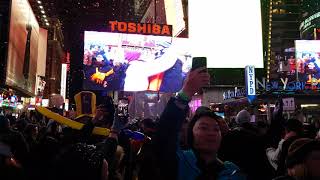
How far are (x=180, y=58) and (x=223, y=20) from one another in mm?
3132

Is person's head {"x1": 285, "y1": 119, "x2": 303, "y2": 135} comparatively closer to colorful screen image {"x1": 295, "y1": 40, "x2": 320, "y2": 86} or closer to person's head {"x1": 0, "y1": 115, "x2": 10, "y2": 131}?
person's head {"x1": 0, "y1": 115, "x2": 10, "y2": 131}

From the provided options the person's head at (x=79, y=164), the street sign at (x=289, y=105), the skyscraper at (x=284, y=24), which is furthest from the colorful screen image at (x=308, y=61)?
the skyscraper at (x=284, y=24)

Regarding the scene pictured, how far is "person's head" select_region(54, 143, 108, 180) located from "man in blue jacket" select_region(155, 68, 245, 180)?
0.66m

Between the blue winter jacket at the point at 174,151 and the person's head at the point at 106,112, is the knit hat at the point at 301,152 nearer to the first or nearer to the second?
the blue winter jacket at the point at 174,151

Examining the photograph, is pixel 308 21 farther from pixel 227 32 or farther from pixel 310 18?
pixel 227 32

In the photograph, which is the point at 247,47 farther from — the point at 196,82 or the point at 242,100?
the point at 196,82

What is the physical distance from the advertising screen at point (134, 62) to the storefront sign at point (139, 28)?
274 mm

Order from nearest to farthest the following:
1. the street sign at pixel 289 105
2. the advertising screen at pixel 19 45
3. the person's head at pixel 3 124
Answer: the person's head at pixel 3 124 < the street sign at pixel 289 105 < the advertising screen at pixel 19 45

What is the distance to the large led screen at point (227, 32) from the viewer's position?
72.7 feet

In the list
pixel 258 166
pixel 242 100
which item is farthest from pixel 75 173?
pixel 242 100

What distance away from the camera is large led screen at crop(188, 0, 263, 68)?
2216cm

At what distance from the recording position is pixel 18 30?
1098 inches

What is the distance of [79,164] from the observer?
6.39ft

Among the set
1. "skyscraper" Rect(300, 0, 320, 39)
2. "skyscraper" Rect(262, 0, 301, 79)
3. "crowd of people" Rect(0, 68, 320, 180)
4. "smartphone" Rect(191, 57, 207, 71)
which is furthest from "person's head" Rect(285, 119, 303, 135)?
"skyscraper" Rect(262, 0, 301, 79)
